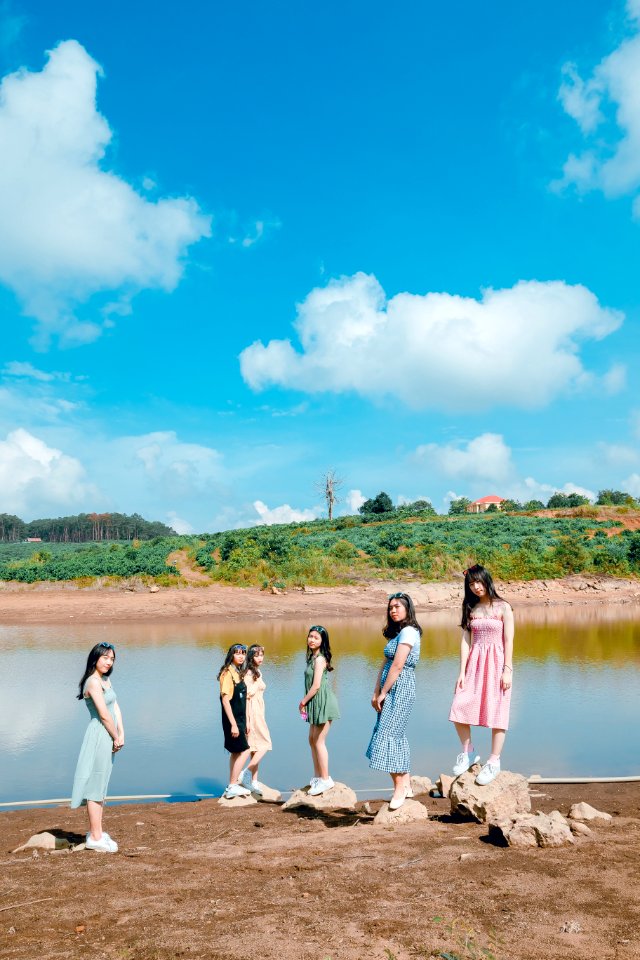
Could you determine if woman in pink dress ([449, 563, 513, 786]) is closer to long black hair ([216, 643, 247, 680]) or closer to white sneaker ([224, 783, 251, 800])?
white sneaker ([224, 783, 251, 800])

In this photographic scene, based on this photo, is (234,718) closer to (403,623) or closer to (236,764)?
(236,764)

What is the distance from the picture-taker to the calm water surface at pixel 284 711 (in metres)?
7.88

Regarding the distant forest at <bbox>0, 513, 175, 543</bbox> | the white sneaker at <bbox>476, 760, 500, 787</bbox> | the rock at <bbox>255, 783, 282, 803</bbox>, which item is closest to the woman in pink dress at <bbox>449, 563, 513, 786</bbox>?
the white sneaker at <bbox>476, 760, 500, 787</bbox>

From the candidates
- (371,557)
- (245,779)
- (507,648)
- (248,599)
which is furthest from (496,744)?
(371,557)

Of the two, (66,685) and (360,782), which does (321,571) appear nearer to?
(66,685)

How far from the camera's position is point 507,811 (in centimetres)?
545

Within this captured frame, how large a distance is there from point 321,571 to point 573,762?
22.4 metres

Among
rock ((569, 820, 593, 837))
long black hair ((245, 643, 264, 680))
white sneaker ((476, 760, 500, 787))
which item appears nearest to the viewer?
rock ((569, 820, 593, 837))

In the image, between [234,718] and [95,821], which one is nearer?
[95,821]

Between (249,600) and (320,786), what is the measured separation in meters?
19.7

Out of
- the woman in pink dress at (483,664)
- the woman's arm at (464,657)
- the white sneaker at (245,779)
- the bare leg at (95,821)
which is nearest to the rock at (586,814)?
the woman in pink dress at (483,664)

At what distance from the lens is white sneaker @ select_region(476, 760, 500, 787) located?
18.4ft

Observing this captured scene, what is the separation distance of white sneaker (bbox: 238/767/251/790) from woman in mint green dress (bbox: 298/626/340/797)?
0.70m

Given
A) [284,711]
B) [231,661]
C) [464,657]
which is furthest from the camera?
[284,711]
